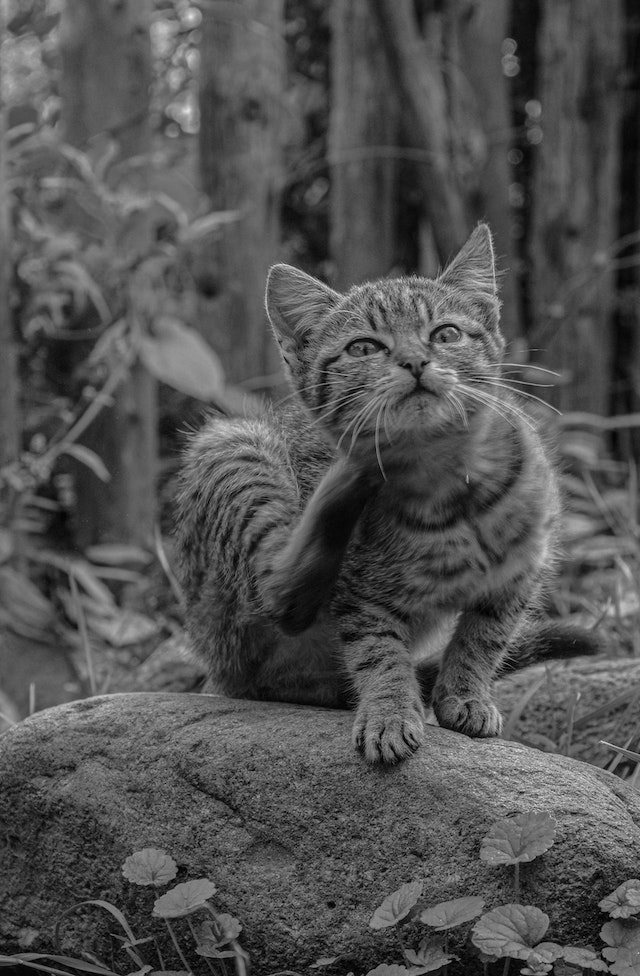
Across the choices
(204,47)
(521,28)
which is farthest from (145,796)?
(521,28)

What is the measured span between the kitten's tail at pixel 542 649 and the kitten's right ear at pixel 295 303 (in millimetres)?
1136

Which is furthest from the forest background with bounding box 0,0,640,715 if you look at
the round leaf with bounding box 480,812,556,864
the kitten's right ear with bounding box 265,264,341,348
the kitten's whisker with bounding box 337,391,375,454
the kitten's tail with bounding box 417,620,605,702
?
the round leaf with bounding box 480,812,556,864

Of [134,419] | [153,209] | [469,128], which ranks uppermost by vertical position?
[469,128]

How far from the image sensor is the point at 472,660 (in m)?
3.32

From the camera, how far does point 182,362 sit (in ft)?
18.4

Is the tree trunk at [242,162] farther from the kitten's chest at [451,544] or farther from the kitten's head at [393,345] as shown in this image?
the kitten's chest at [451,544]

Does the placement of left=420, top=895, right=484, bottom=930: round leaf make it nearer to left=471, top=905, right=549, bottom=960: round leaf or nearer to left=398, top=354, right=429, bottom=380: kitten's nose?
left=471, top=905, right=549, bottom=960: round leaf

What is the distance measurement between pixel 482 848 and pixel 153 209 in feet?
14.1

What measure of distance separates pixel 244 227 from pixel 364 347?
136 inches

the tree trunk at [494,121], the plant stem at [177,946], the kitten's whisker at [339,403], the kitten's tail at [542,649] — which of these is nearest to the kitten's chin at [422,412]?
the kitten's whisker at [339,403]

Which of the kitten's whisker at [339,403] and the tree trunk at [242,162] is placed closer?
the kitten's whisker at [339,403]

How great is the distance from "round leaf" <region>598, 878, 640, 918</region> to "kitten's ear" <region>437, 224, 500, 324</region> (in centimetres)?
179

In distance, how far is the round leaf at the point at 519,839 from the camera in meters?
2.46

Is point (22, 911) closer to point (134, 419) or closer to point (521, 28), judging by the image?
point (134, 419)
